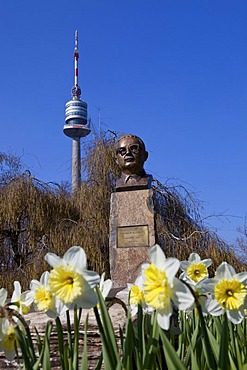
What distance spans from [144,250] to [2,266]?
3.47 meters

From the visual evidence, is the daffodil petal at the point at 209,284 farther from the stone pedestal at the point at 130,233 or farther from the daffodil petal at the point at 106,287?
the stone pedestal at the point at 130,233

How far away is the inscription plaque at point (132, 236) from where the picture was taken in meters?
4.29

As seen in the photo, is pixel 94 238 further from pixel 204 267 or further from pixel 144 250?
pixel 204 267

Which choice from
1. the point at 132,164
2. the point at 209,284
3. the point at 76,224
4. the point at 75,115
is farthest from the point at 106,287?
the point at 75,115

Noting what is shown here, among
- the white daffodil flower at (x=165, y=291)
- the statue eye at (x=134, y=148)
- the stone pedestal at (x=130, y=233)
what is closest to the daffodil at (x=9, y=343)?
the white daffodil flower at (x=165, y=291)

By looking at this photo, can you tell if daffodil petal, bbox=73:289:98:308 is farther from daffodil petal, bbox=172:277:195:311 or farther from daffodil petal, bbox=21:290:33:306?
daffodil petal, bbox=21:290:33:306

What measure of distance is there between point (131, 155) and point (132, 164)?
107mm

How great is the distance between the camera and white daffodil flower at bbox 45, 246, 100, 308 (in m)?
0.73

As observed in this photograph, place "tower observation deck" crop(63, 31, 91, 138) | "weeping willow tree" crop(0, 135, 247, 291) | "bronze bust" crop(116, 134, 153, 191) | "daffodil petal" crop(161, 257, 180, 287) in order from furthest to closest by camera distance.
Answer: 1. "tower observation deck" crop(63, 31, 91, 138)
2. "weeping willow tree" crop(0, 135, 247, 291)
3. "bronze bust" crop(116, 134, 153, 191)
4. "daffodil petal" crop(161, 257, 180, 287)

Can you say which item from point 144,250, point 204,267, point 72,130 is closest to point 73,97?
point 72,130

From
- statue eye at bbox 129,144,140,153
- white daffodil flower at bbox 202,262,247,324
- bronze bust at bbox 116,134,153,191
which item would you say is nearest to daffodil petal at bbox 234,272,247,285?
white daffodil flower at bbox 202,262,247,324

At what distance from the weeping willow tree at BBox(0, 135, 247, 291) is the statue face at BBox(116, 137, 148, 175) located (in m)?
1.89

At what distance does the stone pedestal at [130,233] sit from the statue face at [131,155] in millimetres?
278

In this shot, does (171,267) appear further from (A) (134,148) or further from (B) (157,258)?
(A) (134,148)
